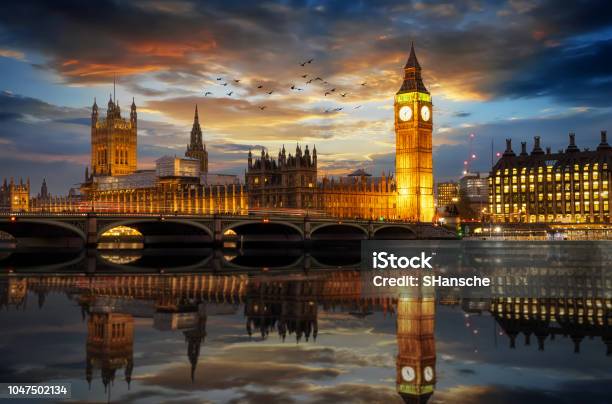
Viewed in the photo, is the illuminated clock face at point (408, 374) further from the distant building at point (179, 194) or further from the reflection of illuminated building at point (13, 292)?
the distant building at point (179, 194)

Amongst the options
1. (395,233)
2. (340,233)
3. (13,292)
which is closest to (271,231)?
(340,233)

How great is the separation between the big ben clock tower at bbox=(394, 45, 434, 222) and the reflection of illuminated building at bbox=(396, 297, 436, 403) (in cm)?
11983

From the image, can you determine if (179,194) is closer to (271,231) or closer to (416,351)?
(271,231)

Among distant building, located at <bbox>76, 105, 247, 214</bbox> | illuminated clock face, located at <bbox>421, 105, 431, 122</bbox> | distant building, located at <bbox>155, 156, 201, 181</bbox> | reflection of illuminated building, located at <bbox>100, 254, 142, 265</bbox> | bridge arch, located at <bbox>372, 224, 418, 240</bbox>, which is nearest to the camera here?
reflection of illuminated building, located at <bbox>100, 254, 142, 265</bbox>

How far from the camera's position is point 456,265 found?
6662 centimetres

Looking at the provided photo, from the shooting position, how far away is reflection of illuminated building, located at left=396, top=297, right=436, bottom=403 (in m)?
17.9

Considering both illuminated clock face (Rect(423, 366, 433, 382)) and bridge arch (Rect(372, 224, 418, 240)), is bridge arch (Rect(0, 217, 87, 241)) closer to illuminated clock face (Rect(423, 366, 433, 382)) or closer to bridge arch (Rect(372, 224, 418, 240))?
bridge arch (Rect(372, 224, 418, 240))

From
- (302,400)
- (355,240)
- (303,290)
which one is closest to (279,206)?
(355,240)

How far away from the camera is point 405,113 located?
6127 inches

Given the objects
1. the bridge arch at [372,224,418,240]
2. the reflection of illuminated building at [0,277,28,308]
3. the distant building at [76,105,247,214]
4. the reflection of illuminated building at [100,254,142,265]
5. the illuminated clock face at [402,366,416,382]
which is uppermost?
the distant building at [76,105,247,214]

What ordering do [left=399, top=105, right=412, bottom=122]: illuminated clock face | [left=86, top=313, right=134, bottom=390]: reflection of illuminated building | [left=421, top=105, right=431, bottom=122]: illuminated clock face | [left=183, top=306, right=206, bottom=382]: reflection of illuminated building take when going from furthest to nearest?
[left=421, top=105, right=431, bottom=122]: illuminated clock face
[left=399, top=105, right=412, bottom=122]: illuminated clock face
[left=183, top=306, right=206, bottom=382]: reflection of illuminated building
[left=86, top=313, right=134, bottom=390]: reflection of illuminated building

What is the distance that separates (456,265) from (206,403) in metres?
52.6

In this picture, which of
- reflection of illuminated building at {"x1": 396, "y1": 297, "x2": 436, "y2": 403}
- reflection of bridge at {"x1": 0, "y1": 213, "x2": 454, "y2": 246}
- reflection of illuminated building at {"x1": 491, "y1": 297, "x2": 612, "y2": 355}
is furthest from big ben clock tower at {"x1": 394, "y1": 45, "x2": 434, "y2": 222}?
reflection of illuminated building at {"x1": 396, "y1": 297, "x2": 436, "y2": 403}

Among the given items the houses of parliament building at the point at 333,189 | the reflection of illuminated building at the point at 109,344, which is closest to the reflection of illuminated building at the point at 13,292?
the reflection of illuminated building at the point at 109,344
